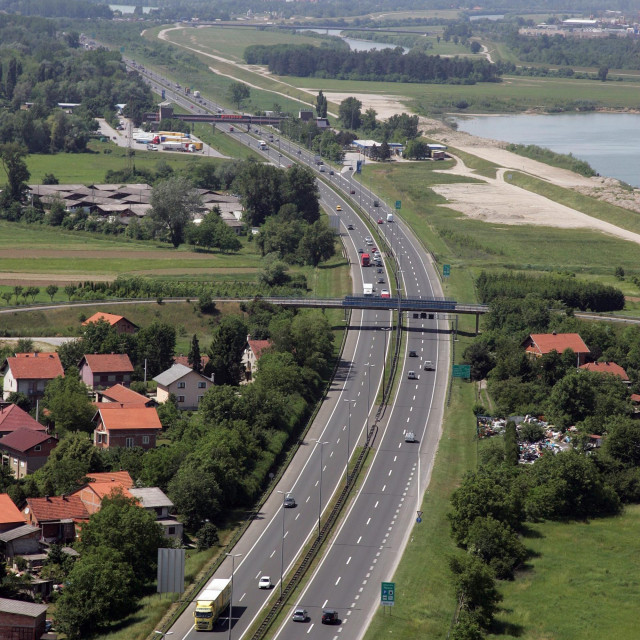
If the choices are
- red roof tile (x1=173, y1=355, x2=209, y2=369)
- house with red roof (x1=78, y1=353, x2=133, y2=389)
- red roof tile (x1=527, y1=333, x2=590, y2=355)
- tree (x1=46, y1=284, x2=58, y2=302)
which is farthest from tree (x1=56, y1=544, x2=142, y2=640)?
tree (x1=46, y1=284, x2=58, y2=302)

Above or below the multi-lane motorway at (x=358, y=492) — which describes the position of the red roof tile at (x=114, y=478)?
above

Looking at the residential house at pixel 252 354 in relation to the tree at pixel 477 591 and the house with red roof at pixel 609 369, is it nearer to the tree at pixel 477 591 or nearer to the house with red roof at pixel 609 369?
the house with red roof at pixel 609 369

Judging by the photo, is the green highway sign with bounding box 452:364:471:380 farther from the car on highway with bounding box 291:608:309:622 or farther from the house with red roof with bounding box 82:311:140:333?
the car on highway with bounding box 291:608:309:622

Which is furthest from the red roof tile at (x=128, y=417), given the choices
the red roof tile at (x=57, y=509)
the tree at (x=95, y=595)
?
the tree at (x=95, y=595)

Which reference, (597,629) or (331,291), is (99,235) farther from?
(597,629)

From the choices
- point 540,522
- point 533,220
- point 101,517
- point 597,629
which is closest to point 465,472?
point 540,522

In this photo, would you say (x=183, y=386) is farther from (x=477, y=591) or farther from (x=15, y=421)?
(x=477, y=591)

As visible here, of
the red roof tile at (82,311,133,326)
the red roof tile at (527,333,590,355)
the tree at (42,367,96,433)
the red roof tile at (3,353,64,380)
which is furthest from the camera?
the red roof tile at (82,311,133,326)
